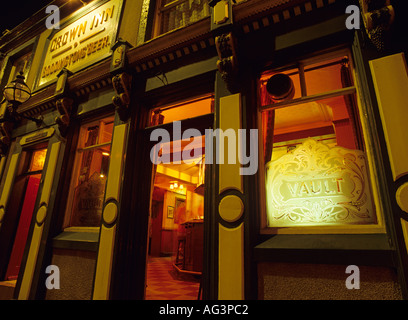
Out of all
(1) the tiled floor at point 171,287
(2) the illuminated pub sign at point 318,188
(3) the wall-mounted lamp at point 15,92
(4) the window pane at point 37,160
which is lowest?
(1) the tiled floor at point 171,287

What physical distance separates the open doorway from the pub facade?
0.41 metres

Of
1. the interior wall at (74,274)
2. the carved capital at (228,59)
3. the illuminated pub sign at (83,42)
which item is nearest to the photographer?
the carved capital at (228,59)

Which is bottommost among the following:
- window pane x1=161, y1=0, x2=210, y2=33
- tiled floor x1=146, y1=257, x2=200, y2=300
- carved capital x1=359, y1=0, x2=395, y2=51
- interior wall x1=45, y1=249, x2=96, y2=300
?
tiled floor x1=146, y1=257, x2=200, y2=300

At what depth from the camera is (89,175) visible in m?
4.84

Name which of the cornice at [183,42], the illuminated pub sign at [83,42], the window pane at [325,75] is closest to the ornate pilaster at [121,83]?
the cornice at [183,42]

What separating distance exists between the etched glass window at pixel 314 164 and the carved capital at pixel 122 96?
2.29 meters

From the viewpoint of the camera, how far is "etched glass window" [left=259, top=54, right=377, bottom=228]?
101 inches

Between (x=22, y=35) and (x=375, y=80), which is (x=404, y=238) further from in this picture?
(x=22, y=35)

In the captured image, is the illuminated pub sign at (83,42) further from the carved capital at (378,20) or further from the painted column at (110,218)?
the carved capital at (378,20)

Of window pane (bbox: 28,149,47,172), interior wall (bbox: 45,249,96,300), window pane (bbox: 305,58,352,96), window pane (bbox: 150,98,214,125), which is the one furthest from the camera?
window pane (bbox: 28,149,47,172)

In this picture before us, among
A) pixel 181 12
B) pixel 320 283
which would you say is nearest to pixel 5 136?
pixel 181 12

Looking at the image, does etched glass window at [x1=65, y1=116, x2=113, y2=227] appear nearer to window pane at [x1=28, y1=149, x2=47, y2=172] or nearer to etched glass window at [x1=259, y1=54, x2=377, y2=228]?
window pane at [x1=28, y1=149, x2=47, y2=172]

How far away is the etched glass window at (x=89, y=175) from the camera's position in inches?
177

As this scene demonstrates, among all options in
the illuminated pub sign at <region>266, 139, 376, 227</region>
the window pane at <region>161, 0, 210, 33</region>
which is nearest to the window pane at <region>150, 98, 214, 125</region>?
the window pane at <region>161, 0, 210, 33</region>
